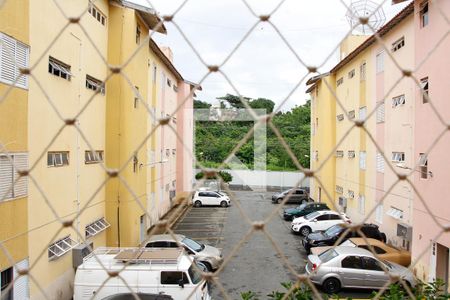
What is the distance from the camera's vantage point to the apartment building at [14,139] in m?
2.75

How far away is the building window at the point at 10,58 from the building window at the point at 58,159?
769mm

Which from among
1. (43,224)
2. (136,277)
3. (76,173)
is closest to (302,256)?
(136,277)

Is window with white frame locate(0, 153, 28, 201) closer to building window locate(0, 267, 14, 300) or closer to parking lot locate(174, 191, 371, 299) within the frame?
building window locate(0, 267, 14, 300)

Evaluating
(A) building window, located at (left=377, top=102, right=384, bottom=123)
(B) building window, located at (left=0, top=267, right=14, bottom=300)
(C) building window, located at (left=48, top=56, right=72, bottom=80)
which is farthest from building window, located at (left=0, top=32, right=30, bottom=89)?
(A) building window, located at (left=377, top=102, right=384, bottom=123)

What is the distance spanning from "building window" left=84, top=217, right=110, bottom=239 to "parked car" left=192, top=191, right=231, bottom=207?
5.53 m

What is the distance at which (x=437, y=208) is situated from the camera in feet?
12.2

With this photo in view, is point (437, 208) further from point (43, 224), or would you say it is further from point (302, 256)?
point (43, 224)

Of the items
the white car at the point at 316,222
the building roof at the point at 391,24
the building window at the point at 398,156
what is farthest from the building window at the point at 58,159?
the white car at the point at 316,222

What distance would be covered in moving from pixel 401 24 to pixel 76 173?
477cm

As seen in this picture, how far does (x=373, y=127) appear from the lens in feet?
22.0

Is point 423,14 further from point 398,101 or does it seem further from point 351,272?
point 351,272

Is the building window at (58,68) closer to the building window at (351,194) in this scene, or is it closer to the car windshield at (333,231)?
the car windshield at (333,231)

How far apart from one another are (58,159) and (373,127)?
5098 mm

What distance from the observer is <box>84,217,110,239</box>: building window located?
4462mm
